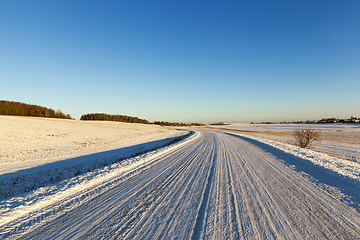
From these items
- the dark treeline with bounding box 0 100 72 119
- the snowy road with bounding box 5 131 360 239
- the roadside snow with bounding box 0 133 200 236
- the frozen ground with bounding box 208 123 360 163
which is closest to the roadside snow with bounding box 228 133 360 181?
the snowy road with bounding box 5 131 360 239

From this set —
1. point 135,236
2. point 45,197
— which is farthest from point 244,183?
point 45,197

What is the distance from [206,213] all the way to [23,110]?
9237cm

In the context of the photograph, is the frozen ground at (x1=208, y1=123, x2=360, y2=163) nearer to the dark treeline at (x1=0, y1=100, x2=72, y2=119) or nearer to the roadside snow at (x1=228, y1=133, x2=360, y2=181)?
the roadside snow at (x1=228, y1=133, x2=360, y2=181)

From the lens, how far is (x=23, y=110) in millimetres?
65938

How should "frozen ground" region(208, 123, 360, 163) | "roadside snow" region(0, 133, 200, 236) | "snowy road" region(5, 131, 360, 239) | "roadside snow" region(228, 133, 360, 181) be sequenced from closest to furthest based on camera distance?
"snowy road" region(5, 131, 360, 239) → "roadside snow" region(0, 133, 200, 236) → "roadside snow" region(228, 133, 360, 181) → "frozen ground" region(208, 123, 360, 163)

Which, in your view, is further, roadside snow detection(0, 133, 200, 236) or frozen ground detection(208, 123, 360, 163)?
frozen ground detection(208, 123, 360, 163)

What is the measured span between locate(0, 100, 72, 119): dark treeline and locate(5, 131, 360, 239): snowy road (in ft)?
280

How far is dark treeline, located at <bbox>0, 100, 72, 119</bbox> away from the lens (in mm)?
59938

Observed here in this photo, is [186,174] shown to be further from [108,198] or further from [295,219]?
[295,219]

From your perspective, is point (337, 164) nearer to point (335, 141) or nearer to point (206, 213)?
point (206, 213)

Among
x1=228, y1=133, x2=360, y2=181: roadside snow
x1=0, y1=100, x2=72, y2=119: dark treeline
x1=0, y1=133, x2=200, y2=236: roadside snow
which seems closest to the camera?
x1=0, y1=133, x2=200, y2=236: roadside snow

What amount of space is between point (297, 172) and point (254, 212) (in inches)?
171

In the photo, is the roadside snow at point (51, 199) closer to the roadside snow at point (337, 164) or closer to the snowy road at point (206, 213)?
the snowy road at point (206, 213)

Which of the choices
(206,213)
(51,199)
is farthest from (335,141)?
(51,199)
